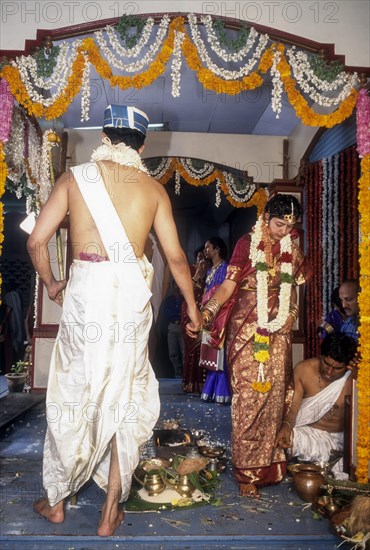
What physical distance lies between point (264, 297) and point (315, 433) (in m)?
1.23

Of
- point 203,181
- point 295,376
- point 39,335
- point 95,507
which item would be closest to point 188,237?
point 203,181

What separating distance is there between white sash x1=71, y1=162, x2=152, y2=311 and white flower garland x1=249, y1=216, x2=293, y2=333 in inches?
38.2

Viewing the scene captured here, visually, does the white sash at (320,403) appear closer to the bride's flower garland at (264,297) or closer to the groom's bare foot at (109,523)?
the bride's flower garland at (264,297)

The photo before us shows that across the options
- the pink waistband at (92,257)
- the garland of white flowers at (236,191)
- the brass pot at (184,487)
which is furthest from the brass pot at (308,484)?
the garland of white flowers at (236,191)

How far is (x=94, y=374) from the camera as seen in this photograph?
8.76 feet

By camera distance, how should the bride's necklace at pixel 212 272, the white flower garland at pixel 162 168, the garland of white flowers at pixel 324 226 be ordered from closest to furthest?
the garland of white flowers at pixel 324 226
the bride's necklace at pixel 212 272
the white flower garland at pixel 162 168

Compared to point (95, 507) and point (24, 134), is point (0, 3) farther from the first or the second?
point (95, 507)

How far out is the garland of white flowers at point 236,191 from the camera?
25.7 feet

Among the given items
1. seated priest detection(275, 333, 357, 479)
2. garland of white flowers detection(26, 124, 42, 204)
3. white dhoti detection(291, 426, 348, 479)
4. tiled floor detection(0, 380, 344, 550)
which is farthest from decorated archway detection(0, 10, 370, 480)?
garland of white flowers detection(26, 124, 42, 204)

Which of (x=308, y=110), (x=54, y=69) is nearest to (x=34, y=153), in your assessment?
(x=54, y=69)

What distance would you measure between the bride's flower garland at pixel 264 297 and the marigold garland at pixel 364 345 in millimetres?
517

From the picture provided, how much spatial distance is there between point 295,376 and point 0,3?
3.34 metres

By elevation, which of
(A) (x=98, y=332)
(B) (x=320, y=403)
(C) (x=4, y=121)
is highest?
(C) (x=4, y=121)

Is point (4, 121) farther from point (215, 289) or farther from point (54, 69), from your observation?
point (215, 289)
